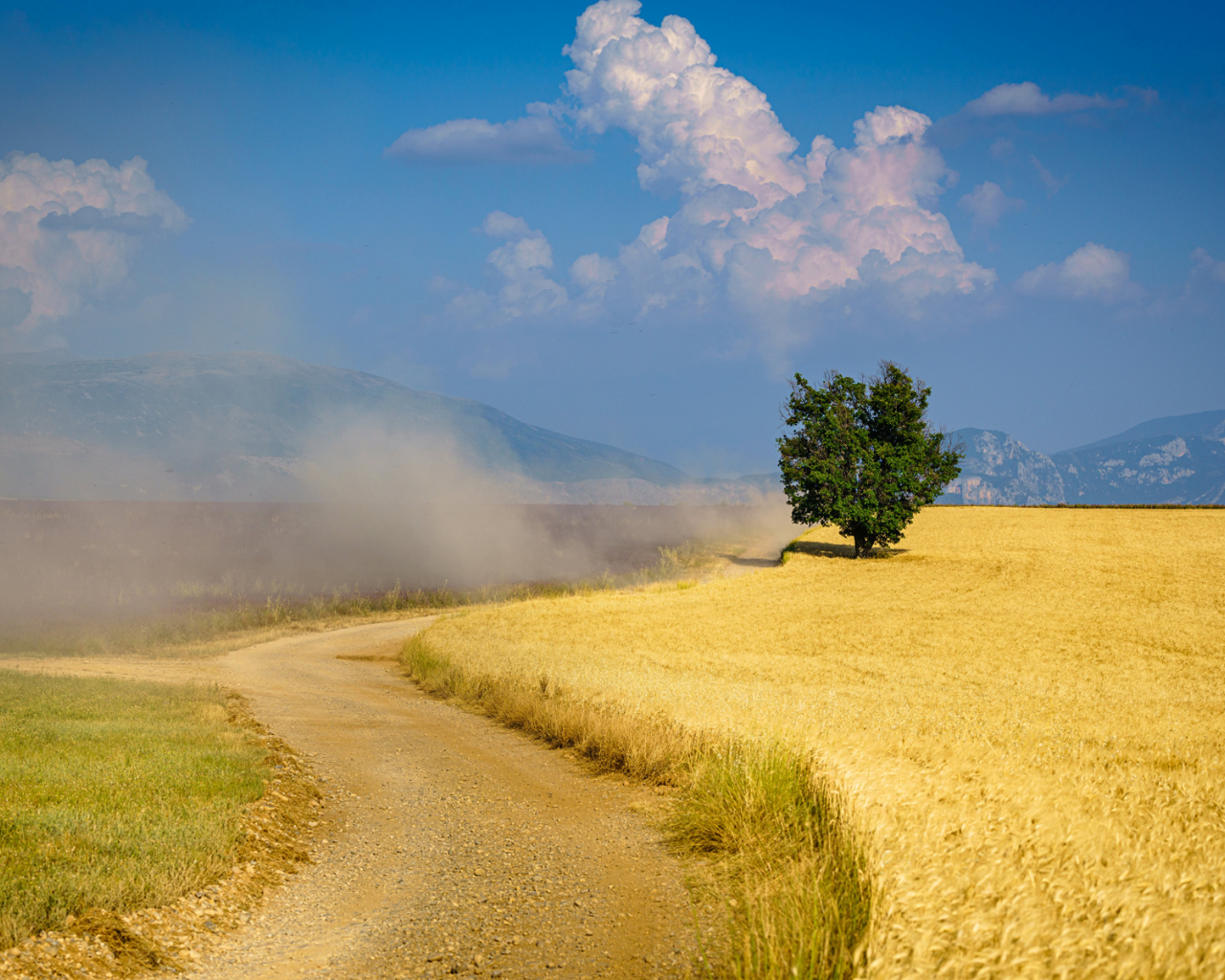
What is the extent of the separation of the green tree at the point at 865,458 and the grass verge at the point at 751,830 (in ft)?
123

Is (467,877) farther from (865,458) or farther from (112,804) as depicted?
(865,458)

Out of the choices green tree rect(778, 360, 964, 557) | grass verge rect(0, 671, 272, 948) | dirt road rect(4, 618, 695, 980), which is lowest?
A: dirt road rect(4, 618, 695, 980)

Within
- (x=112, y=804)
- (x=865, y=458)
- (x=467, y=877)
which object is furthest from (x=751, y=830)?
(x=865, y=458)

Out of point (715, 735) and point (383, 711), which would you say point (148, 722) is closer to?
point (383, 711)

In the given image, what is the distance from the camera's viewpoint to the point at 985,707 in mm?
15484

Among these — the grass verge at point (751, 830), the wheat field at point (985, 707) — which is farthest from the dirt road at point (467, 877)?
the wheat field at point (985, 707)

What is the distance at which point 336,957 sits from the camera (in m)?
6.06

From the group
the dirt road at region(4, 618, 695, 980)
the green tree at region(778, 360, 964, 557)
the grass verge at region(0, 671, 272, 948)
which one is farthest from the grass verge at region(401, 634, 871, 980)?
the green tree at region(778, 360, 964, 557)

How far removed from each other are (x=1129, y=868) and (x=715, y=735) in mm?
6742

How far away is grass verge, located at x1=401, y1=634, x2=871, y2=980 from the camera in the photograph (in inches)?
181

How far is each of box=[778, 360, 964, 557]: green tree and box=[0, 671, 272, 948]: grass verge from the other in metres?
41.4

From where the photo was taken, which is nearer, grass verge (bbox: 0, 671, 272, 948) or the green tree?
grass verge (bbox: 0, 671, 272, 948)

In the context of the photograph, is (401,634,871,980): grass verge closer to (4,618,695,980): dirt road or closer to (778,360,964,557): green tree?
(4,618,695,980): dirt road

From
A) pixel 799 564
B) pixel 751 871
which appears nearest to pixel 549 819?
pixel 751 871
